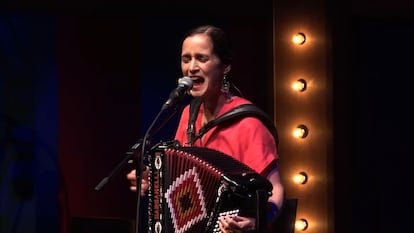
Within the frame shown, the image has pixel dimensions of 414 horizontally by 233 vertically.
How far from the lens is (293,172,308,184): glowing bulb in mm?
4992

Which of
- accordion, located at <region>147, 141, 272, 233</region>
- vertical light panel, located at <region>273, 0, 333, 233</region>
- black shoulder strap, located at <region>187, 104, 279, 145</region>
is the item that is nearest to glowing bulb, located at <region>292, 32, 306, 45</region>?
vertical light panel, located at <region>273, 0, 333, 233</region>

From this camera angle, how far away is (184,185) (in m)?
2.57

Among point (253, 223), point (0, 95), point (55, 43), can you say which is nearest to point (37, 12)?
point (55, 43)

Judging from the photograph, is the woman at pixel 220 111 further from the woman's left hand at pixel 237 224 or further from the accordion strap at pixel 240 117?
the woman's left hand at pixel 237 224

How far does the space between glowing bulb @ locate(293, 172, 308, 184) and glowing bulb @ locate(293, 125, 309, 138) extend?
0.23m

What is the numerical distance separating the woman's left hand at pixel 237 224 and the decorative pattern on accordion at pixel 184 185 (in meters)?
0.11

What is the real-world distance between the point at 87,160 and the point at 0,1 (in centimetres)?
104

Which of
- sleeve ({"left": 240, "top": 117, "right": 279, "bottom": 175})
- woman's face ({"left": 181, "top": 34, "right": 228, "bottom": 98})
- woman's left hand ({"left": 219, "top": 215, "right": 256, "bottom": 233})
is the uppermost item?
woman's face ({"left": 181, "top": 34, "right": 228, "bottom": 98})

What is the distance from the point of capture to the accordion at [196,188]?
7.82ft

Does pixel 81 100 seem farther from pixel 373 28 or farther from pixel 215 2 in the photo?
pixel 373 28

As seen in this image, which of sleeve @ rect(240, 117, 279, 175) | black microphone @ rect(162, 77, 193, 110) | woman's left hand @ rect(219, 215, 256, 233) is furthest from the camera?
sleeve @ rect(240, 117, 279, 175)

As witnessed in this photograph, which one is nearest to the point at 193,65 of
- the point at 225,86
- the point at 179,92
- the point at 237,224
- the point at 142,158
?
the point at 225,86

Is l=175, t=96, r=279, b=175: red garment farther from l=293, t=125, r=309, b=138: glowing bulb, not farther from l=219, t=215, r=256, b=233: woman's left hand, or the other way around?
l=293, t=125, r=309, b=138: glowing bulb

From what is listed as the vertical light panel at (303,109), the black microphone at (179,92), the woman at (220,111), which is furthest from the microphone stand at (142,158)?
the vertical light panel at (303,109)
